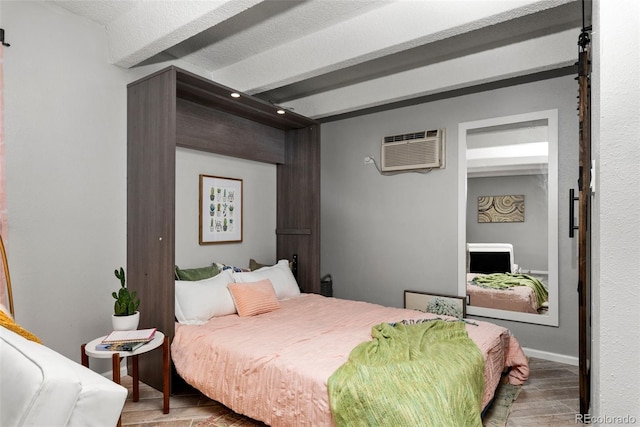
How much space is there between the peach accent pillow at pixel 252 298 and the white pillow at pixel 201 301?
0.06 metres

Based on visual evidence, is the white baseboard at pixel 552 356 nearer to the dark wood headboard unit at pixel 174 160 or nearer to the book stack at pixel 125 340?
the dark wood headboard unit at pixel 174 160

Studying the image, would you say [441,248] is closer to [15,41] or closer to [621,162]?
[621,162]

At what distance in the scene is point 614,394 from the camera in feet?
3.68

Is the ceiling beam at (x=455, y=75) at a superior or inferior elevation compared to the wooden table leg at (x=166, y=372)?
superior

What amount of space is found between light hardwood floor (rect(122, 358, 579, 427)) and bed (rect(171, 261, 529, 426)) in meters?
0.17

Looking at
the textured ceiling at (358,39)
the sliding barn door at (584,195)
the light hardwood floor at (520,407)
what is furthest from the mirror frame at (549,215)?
the sliding barn door at (584,195)

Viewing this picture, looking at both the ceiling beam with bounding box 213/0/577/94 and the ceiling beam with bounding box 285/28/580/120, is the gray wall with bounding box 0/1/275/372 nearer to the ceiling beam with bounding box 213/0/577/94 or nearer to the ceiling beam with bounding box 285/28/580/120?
the ceiling beam with bounding box 213/0/577/94

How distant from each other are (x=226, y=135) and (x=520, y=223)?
9.89 ft

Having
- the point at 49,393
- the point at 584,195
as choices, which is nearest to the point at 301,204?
the point at 584,195

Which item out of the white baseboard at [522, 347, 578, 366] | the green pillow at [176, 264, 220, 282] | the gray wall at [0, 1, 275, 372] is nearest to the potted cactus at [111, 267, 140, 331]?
the gray wall at [0, 1, 275, 372]

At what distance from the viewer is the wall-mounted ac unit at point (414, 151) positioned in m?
3.85

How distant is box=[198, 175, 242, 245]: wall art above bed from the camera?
371cm

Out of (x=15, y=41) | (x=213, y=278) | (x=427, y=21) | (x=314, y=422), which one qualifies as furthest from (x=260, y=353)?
(x=15, y=41)

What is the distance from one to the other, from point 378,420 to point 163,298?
1800 millimetres
